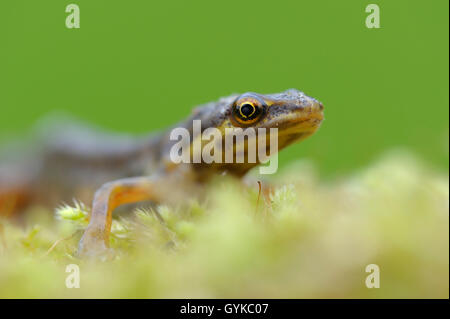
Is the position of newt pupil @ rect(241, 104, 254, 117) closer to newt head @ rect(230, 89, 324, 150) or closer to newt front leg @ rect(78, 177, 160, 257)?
newt head @ rect(230, 89, 324, 150)

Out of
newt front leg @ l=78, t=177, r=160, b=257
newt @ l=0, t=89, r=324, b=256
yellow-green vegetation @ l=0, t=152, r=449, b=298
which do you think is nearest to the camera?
yellow-green vegetation @ l=0, t=152, r=449, b=298

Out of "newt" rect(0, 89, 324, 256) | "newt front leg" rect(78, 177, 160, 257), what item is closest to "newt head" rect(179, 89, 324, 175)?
"newt" rect(0, 89, 324, 256)

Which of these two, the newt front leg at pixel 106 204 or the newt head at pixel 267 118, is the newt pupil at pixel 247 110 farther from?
the newt front leg at pixel 106 204

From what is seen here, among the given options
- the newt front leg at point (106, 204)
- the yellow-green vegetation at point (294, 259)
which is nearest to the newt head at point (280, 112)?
the newt front leg at point (106, 204)

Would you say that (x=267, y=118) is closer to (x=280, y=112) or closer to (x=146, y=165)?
(x=280, y=112)
